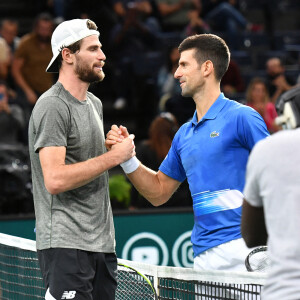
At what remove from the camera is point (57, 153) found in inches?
158

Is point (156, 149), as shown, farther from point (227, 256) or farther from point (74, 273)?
point (74, 273)

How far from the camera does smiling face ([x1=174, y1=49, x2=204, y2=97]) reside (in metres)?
4.67

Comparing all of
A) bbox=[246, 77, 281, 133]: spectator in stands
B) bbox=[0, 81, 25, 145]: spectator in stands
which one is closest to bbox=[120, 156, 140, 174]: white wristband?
bbox=[0, 81, 25, 145]: spectator in stands

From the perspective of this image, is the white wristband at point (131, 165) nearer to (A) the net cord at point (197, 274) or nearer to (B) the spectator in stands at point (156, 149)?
(A) the net cord at point (197, 274)

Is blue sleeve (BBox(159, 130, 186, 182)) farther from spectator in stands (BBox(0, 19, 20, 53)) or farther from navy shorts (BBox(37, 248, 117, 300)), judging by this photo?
spectator in stands (BBox(0, 19, 20, 53))

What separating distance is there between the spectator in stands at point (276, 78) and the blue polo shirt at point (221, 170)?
729 cm

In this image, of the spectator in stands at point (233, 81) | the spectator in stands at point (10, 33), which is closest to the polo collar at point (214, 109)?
the spectator in stands at point (233, 81)

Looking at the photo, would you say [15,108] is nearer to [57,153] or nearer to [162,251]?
[162,251]

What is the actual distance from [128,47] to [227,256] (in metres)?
8.13

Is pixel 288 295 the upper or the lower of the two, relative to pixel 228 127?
lower

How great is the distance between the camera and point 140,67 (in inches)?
473

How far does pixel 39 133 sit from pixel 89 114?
1.06ft

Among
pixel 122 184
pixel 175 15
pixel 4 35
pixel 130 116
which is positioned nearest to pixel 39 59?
pixel 4 35

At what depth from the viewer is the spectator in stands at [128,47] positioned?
11.9 m
